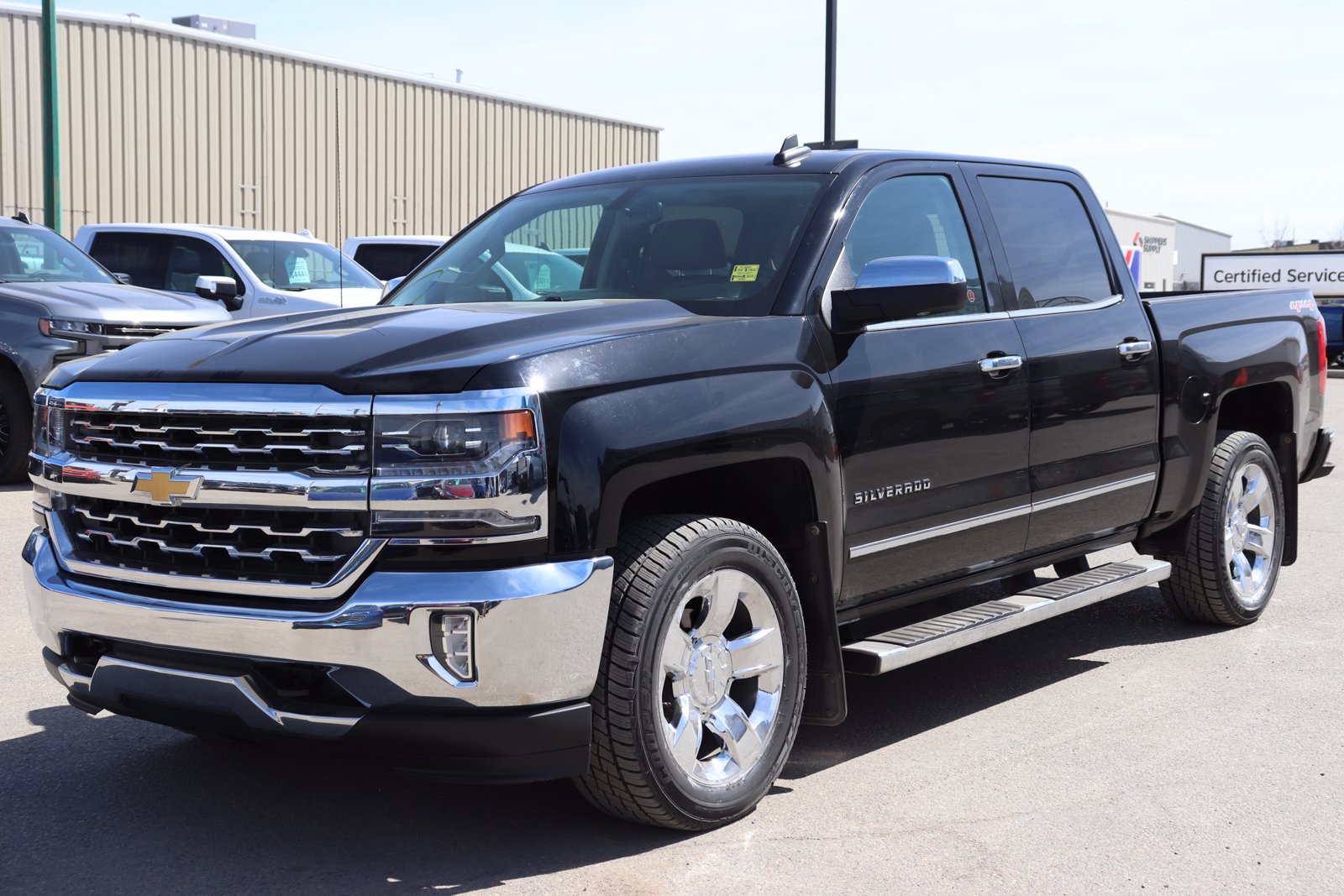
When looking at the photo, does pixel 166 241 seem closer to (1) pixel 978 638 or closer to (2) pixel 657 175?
(2) pixel 657 175

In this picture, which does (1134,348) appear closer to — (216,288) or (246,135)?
(216,288)

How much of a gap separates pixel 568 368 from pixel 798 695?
1.21 metres

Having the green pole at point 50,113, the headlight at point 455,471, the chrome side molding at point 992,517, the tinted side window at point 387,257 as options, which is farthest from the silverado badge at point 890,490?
the green pole at point 50,113

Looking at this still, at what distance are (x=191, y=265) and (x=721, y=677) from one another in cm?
1173

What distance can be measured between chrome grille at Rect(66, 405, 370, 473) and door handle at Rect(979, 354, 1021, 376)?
88.7 inches

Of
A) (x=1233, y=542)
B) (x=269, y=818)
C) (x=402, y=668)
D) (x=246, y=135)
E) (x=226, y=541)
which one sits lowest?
(x=269, y=818)

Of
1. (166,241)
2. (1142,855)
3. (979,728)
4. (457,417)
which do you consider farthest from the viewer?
(166,241)

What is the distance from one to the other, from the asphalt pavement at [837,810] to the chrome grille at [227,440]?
1.00m

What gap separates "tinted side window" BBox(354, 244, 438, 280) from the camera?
1791 cm

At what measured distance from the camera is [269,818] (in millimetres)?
3992

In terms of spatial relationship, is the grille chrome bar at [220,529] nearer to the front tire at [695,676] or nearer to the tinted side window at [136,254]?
the front tire at [695,676]

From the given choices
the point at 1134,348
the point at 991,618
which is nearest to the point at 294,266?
the point at 1134,348

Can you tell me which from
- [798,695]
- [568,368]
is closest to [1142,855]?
[798,695]

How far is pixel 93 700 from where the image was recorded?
375 centimetres
